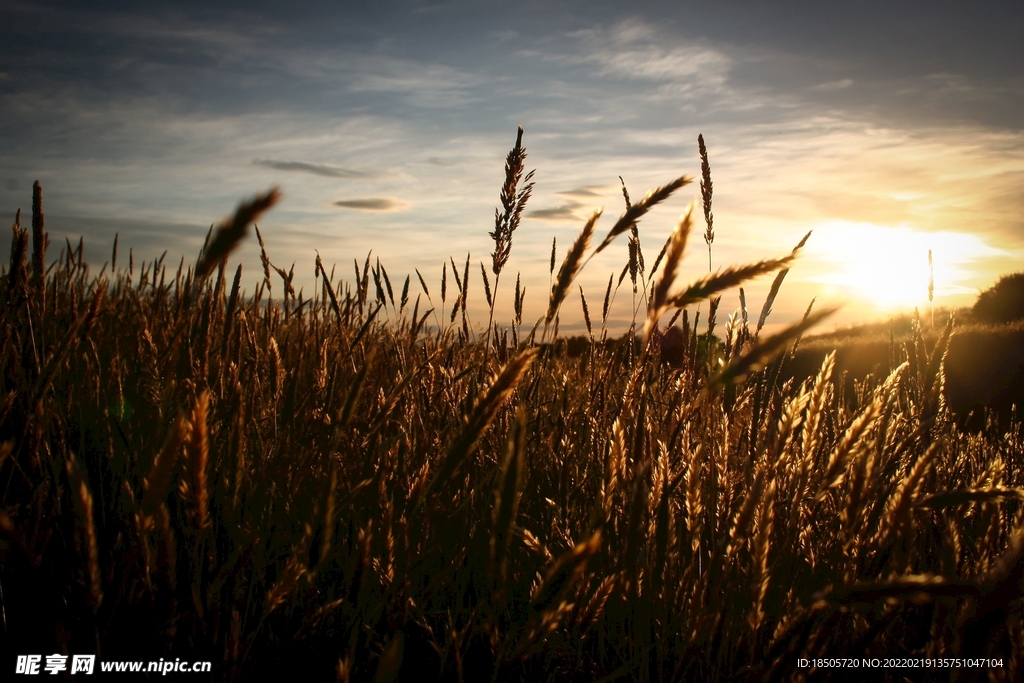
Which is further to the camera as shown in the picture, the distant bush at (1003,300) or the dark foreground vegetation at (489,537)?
the distant bush at (1003,300)

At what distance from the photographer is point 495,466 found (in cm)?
190

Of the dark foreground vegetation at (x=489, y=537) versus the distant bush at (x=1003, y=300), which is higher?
the distant bush at (x=1003, y=300)

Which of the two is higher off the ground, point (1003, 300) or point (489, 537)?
point (1003, 300)

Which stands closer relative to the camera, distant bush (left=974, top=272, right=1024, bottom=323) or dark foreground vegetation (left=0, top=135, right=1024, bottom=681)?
dark foreground vegetation (left=0, top=135, right=1024, bottom=681)

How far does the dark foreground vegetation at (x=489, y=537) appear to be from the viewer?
3.01 feet

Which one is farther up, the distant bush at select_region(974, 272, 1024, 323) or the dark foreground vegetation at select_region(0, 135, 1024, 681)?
the distant bush at select_region(974, 272, 1024, 323)

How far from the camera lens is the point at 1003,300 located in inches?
387

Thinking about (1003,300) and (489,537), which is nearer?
(489,537)

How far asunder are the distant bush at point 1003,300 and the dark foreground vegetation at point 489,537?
933 centimetres

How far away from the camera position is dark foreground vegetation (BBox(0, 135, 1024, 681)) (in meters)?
0.92

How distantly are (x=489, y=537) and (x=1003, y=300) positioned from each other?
1166cm

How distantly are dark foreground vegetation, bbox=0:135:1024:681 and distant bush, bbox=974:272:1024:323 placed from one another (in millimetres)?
9331

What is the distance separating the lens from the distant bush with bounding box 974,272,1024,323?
31.0 ft

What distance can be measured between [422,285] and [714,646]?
203cm
